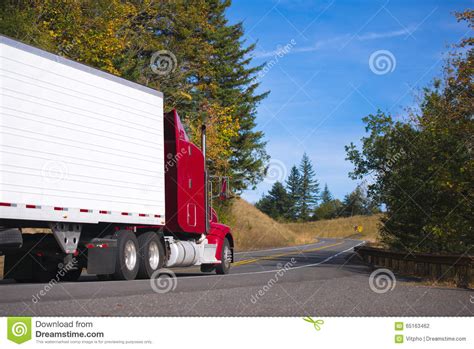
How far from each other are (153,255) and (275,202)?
13226 cm

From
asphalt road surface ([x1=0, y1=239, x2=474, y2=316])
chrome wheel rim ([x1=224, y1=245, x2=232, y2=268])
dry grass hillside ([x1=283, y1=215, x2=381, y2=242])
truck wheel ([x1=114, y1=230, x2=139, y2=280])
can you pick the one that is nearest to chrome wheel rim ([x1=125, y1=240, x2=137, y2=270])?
truck wheel ([x1=114, y1=230, x2=139, y2=280])

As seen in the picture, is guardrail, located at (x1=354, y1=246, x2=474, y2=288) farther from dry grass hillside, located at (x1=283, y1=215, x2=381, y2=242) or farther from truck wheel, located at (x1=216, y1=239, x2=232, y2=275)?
dry grass hillside, located at (x1=283, y1=215, x2=381, y2=242)

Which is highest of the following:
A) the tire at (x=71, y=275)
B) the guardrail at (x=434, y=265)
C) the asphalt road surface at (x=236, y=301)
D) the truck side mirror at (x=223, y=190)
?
the truck side mirror at (x=223, y=190)

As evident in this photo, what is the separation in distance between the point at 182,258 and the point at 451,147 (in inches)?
361

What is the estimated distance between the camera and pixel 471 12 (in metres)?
18.9

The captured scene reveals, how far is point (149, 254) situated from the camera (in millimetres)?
16703

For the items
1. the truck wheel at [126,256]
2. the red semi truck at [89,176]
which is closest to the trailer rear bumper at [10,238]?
the red semi truck at [89,176]

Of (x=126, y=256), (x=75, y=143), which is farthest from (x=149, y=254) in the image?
(x=75, y=143)

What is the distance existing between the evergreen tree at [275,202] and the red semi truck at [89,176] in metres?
127

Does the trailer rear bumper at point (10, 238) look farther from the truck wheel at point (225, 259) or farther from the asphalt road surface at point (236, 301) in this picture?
the truck wheel at point (225, 259)

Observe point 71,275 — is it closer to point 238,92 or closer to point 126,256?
point 126,256

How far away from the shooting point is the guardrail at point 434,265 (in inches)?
645

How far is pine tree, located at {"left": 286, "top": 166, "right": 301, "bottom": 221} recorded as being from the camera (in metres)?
154
